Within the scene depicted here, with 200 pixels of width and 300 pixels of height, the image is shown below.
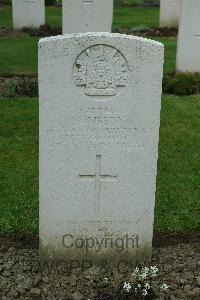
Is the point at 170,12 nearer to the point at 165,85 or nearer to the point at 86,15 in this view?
the point at 86,15

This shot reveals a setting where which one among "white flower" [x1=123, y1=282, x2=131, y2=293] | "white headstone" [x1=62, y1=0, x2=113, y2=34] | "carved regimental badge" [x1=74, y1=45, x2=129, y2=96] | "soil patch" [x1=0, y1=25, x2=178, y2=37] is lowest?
"soil patch" [x1=0, y1=25, x2=178, y2=37]

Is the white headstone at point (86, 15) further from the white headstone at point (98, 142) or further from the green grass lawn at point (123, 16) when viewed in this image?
the white headstone at point (98, 142)

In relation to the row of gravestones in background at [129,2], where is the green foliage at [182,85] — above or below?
above

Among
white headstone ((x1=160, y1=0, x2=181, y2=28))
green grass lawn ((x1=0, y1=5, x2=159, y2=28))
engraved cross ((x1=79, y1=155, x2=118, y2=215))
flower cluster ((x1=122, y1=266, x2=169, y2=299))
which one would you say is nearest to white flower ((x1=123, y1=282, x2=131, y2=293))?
flower cluster ((x1=122, y1=266, x2=169, y2=299))

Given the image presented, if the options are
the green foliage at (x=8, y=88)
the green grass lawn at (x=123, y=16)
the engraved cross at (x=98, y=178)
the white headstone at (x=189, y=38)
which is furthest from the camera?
the green grass lawn at (x=123, y=16)

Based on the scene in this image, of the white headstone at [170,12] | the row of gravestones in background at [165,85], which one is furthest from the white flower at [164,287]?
the white headstone at [170,12]

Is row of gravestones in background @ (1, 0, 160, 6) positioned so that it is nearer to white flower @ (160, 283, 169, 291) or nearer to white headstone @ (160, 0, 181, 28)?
white headstone @ (160, 0, 181, 28)

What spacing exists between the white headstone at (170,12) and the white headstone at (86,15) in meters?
4.47

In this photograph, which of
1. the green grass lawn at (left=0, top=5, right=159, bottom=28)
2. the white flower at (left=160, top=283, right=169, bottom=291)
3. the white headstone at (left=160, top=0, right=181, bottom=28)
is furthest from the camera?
the green grass lawn at (left=0, top=5, right=159, bottom=28)

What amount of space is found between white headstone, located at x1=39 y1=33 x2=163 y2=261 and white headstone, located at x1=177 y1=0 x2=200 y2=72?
708 cm

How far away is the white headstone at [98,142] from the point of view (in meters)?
4.03

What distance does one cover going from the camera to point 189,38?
434 inches

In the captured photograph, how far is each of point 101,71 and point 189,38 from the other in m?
7.33

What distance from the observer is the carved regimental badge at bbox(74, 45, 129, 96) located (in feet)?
13.2
